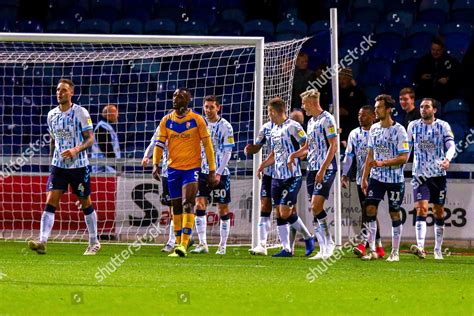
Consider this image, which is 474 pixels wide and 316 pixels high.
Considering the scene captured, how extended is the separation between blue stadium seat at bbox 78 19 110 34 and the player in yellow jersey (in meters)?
7.99

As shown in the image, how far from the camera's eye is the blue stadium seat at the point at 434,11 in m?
20.7

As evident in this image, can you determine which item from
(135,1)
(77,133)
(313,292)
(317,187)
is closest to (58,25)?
(135,1)

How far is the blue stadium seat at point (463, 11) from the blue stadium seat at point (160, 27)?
5.56 meters

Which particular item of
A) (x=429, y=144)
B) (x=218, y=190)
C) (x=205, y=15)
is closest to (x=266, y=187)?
(x=218, y=190)

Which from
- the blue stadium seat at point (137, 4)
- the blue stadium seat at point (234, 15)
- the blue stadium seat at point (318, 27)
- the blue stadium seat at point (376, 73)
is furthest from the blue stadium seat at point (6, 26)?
the blue stadium seat at point (376, 73)

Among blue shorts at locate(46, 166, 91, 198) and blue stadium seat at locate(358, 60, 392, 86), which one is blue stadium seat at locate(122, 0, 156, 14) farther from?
blue shorts at locate(46, 166, 91, 198)

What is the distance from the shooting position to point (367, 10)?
68.9ft

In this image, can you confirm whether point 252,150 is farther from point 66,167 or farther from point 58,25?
point 58,25

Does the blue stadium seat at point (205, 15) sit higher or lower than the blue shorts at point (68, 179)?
higher

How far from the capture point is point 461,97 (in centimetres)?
1875

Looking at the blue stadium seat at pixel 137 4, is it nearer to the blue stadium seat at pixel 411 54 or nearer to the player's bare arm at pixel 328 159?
the blue stadium seat at pixel 411 54

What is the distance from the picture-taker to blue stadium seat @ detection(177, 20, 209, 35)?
20.7 metres

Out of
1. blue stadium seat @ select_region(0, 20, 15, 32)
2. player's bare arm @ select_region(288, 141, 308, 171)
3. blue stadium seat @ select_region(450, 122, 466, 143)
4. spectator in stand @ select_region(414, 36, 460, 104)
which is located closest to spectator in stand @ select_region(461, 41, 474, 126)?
spectator in stand @ select_region(414, 36, 460, 104)

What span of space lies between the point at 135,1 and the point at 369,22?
4.93 metres
